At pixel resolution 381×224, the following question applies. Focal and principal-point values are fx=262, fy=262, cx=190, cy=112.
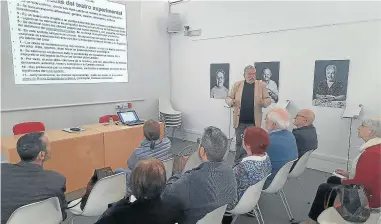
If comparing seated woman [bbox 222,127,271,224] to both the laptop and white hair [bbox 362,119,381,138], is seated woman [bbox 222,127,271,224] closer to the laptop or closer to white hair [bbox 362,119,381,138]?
white hair [bbox 362,119,381,138]

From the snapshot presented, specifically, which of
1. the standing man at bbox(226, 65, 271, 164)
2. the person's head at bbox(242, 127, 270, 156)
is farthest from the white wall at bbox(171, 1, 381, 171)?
the person's head at bbox(242, 127, 270, 156)

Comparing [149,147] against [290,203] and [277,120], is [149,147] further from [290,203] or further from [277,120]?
[290,203]

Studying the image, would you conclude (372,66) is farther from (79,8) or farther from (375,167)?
(79,8)

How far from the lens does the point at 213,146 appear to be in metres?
1.67

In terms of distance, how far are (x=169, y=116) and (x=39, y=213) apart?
4465 millimetres

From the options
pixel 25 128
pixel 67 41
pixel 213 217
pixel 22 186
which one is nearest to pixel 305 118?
pixel 213 217

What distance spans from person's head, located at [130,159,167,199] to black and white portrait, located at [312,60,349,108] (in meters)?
3.62

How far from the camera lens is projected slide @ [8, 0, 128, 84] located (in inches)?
157

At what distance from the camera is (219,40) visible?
539cm

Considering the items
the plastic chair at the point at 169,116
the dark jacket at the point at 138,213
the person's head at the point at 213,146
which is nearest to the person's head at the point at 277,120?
the person's head at the point at 213,146

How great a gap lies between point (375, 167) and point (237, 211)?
1.02 meters

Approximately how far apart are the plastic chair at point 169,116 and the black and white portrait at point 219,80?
0.97 m

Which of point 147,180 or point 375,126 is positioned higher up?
point 375,126

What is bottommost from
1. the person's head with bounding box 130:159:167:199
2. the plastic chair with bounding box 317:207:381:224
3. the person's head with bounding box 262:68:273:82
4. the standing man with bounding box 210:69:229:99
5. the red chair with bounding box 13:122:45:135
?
the plastic chair with bounding box 317:207:381:224
